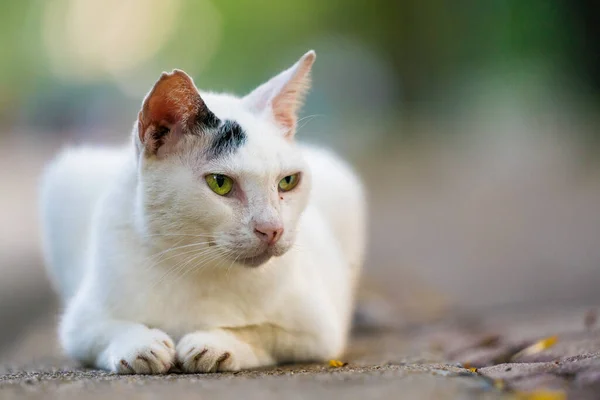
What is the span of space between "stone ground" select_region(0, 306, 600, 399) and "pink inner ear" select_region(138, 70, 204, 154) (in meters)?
0.81

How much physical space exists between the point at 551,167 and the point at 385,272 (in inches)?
234

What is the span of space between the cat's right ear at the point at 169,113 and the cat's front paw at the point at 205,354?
2.14 ft

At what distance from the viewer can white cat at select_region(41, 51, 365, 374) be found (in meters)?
2.47

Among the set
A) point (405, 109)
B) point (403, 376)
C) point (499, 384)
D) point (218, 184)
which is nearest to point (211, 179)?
point (218, 184)

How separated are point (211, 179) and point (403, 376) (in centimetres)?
89

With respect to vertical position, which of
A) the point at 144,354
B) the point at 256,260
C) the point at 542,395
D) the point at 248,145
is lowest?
the point at 542,395

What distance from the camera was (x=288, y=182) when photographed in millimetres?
2645

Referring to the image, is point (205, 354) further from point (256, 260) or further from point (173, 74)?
point (173, 74)

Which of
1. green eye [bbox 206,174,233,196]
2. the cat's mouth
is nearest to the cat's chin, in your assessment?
the cat's mouth

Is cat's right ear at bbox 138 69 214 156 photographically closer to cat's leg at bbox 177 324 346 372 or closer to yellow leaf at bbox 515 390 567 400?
cat's leg at bbox 177 324 346 372

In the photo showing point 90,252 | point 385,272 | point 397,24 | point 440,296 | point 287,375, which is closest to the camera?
point 287,375

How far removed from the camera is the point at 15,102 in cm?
1506

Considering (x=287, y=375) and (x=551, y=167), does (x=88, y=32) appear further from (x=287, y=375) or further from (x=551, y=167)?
(x=287, y=375)

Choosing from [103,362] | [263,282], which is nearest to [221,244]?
[263,282]
